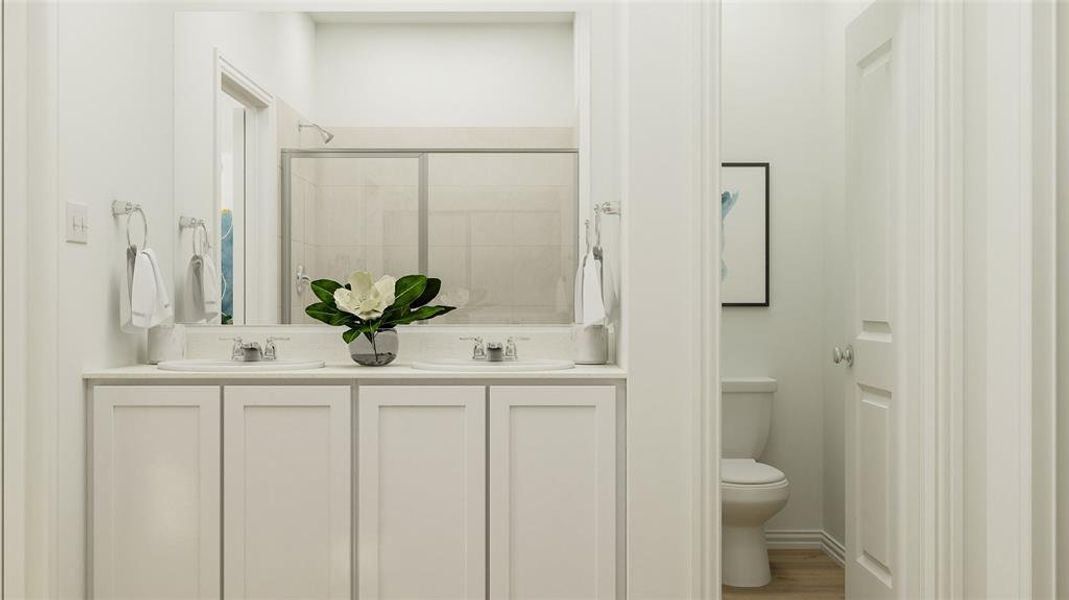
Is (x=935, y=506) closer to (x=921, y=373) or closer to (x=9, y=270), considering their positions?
(x=921, y=373)

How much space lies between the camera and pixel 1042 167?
1.72m

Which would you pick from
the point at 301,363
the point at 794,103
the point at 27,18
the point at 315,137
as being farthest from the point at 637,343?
the point at 27,18

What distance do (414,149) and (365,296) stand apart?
1.81 ft

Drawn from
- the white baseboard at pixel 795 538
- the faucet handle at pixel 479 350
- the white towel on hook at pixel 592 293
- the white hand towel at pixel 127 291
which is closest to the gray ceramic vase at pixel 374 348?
the faucet handle at pixel 479 350

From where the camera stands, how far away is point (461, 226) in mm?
2631

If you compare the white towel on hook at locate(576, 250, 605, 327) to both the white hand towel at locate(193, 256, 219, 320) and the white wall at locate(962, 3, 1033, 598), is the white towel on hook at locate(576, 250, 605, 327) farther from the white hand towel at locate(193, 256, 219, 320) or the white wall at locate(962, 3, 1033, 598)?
the white hand towel at locate(193, 256, 219, 320)

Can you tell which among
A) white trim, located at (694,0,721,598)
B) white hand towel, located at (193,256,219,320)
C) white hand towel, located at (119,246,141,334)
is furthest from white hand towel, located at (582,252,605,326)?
white hand towel, located at (119,246,141,334)

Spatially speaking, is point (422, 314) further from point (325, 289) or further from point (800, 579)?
point (800, 579)

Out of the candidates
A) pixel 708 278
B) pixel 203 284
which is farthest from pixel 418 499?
pixel 203 284

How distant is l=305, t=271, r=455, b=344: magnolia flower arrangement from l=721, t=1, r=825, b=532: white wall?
4.26ft

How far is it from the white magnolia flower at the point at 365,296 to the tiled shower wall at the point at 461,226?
231mm

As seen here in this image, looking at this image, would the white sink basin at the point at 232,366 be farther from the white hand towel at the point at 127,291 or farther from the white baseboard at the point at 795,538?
the white baseboard at the point at 795,538

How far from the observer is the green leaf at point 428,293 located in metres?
2.48

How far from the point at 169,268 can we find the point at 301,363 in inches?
25.8
